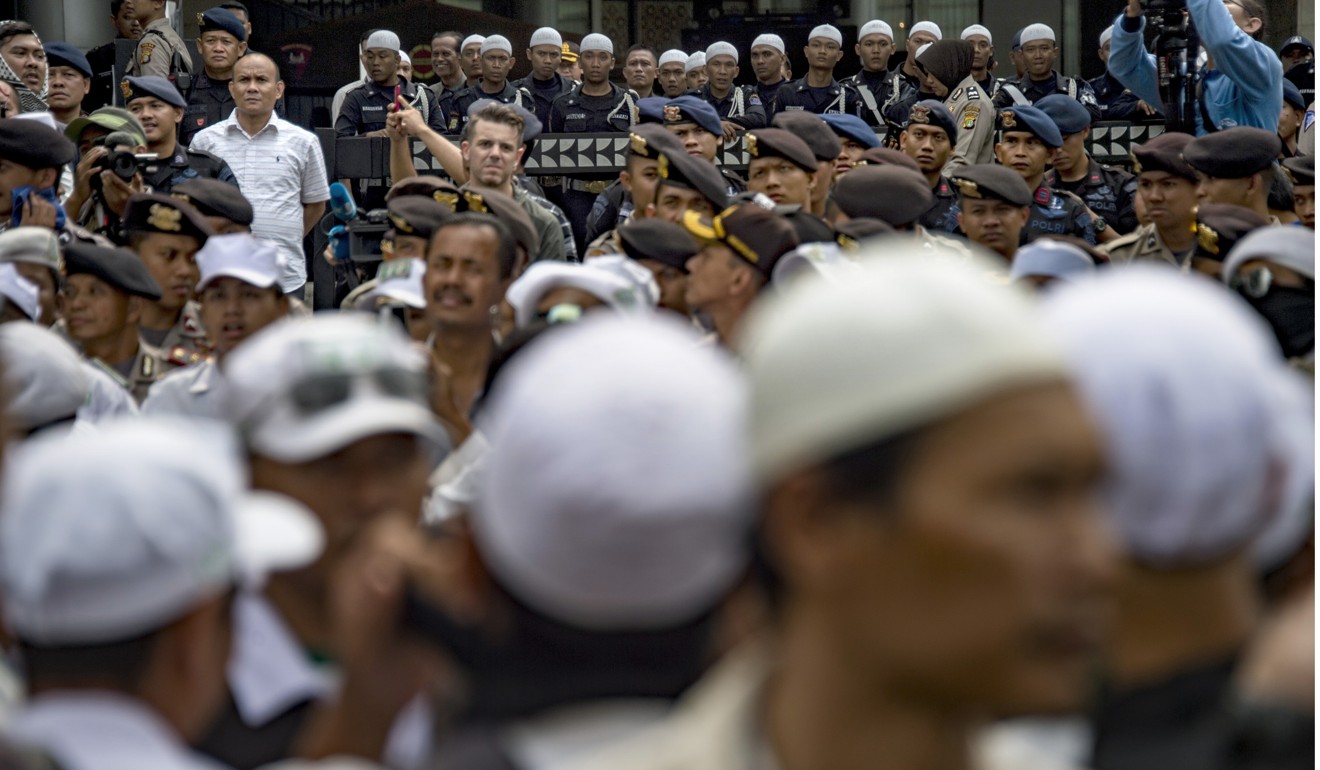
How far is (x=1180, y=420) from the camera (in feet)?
7.43

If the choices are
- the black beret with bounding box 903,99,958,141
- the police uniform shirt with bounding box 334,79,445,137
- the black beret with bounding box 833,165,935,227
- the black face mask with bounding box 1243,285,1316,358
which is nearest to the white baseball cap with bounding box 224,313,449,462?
the black face mask with bounding box 1243,285,1316,358

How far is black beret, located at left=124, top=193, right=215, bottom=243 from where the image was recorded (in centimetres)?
732

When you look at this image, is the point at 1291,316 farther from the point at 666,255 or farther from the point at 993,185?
the point at 993,185

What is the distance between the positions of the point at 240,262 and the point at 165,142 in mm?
2962

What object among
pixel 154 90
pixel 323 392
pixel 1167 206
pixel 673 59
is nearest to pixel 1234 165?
pixel 1167 206

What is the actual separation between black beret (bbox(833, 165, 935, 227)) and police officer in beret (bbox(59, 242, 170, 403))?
2611 millimetres

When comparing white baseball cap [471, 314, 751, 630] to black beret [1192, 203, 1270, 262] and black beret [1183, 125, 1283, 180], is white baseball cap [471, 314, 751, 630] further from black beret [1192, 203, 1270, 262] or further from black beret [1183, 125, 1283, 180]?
black beret [1183, 125, 1283, 180]

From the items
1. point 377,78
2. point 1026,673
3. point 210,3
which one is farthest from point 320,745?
point 210,3

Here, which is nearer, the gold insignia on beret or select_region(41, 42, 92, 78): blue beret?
the gold insignia on beret

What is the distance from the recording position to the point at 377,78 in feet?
43.0

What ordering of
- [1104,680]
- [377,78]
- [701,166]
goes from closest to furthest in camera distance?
[1104,680] → [701,166] → [377,78]

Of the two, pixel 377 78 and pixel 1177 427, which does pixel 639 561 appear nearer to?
pixel 1177 427

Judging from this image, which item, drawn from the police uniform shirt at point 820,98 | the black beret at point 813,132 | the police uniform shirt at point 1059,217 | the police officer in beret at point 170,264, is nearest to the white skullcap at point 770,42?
the police uniform shirt at point 820,98

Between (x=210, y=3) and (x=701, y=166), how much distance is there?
A: 1686cm
